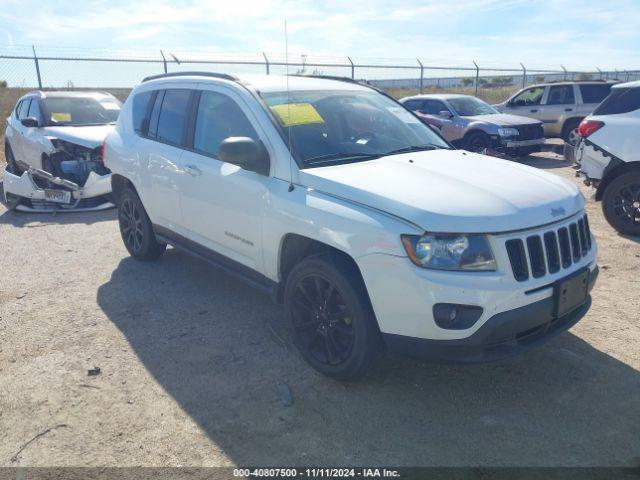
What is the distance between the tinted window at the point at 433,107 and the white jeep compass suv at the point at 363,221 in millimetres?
8833

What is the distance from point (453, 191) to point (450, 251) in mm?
428

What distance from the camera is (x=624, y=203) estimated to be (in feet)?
20.8

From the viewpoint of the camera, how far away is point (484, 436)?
288 centimetres

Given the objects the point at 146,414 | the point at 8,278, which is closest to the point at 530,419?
the point at 146,414

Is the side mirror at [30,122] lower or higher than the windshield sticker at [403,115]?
lower

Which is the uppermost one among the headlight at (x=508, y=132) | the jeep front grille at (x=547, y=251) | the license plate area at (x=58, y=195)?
the jeep front grille at (x=547, y=251)

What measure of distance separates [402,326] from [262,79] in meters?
2.39

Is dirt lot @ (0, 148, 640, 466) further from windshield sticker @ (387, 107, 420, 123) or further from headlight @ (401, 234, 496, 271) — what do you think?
windshield sticker @ (387, 107, 420, 123)

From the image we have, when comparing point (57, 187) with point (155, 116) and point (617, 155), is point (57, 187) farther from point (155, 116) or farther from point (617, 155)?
point (617, 155)

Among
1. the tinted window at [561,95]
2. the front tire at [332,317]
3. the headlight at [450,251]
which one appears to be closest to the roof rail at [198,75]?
the front tire at [332,317]

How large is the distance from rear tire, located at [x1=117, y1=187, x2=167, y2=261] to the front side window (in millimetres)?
12390

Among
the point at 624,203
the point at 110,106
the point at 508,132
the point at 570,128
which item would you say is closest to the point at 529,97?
the point at 570,128

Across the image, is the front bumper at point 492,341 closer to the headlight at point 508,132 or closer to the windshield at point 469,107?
the headlight at point 508,132

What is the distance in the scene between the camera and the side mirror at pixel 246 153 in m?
3.52
